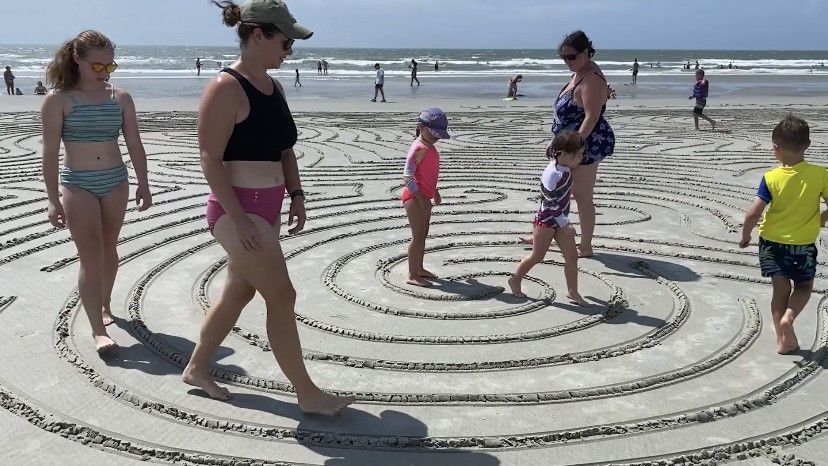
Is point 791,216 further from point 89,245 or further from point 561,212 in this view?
point 89,245

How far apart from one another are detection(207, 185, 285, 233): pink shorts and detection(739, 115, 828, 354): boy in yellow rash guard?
2.63 m

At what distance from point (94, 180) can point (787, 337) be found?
13.4 feet

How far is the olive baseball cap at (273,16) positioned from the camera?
350 cm

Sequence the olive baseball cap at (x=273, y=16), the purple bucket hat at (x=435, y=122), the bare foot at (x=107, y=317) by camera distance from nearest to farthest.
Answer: the olive baseball cap at (x=273, y=16) < the bare foot at (x=107, y=317) < the purple bucket hat at (x=435, y=122)

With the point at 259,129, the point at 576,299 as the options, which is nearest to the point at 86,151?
the point at 259,129

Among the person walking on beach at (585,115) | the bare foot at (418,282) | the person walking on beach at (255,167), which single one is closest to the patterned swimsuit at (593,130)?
the person walking on beach at (585,115)

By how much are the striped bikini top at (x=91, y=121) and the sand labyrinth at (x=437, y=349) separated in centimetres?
122

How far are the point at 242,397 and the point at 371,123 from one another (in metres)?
14.8

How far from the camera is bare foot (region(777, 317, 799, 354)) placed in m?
4.59

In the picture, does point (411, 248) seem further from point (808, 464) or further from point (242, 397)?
point (808, 464)

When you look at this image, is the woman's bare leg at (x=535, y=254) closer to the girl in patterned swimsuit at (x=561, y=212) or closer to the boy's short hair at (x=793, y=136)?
the girl in patterned swimsuit at (x=561, y=212)

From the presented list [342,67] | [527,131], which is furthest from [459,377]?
[342,67]

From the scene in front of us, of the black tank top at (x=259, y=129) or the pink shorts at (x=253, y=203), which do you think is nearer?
the black tank top at (x=259, y=129)

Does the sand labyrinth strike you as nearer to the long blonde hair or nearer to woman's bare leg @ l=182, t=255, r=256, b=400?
woman's bare leg @ l=182, t=255, r=256, b=400
